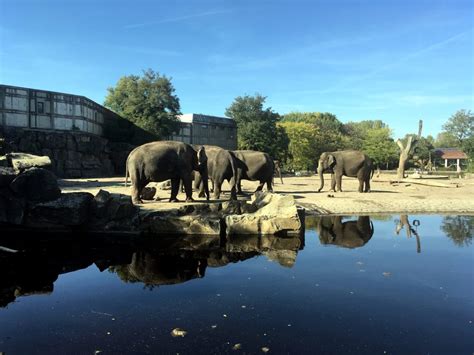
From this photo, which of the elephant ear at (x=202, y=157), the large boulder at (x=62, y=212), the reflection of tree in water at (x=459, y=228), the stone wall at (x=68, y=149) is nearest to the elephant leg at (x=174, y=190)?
the elephant ear at (x=202, y=157)

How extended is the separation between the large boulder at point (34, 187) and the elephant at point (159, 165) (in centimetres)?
259

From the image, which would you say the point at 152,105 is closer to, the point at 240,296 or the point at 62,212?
the point at 62,212

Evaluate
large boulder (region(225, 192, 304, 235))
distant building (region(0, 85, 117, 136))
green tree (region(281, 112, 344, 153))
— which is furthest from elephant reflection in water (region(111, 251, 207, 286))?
green tree (region(281, 112, 344, 153))

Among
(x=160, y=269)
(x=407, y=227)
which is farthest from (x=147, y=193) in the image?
(x=407, y=227)

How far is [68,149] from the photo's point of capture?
3247cm

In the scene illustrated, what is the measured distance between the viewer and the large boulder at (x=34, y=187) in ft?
33.3

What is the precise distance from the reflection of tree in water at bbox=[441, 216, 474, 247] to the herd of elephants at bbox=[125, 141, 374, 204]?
6214 mm

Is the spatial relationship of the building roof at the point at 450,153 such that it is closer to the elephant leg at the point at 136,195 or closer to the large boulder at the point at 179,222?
the elephant leg at the point at 136,195

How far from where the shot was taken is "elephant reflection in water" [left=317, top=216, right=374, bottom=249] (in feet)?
31.6

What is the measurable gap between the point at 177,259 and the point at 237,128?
43866 mm

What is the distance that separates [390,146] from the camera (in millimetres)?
61219

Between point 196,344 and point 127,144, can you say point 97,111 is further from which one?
point 196,344

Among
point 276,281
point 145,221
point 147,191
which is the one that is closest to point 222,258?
point 276,281

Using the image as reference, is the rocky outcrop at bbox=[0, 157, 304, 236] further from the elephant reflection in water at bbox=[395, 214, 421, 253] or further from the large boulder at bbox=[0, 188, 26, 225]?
the elephant reflection in water at bbox=[395, 214, 421, 253]
